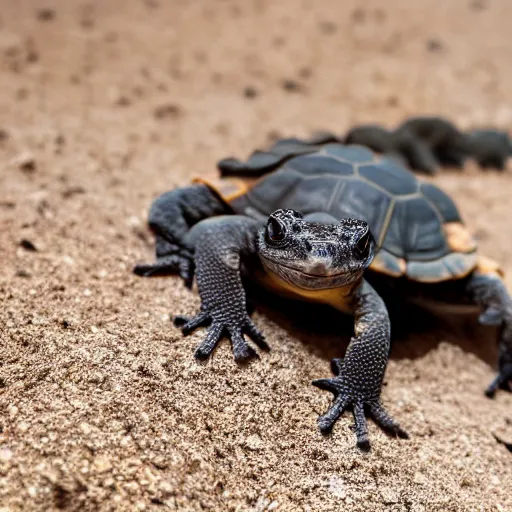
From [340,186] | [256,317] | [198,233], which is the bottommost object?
[256,317]

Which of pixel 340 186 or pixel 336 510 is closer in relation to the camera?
pixel 336 510

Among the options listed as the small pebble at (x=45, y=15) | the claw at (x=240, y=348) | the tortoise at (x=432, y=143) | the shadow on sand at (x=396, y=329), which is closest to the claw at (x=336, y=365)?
the shadow on sand at (x=396, y=329)

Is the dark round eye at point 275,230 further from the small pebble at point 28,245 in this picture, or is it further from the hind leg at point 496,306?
the hind leg at point 496,306

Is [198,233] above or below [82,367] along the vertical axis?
above

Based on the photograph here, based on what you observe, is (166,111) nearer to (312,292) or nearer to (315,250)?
(312,292)

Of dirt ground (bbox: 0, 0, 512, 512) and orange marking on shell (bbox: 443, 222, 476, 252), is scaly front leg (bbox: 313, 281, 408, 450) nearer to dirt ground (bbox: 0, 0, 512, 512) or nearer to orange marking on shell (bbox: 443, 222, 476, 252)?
dirt ground (bbox: 0, 0, 512, 512)

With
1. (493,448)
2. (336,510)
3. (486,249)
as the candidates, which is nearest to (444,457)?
(493,448)

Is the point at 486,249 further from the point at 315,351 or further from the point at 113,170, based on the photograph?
the point at 113,170
